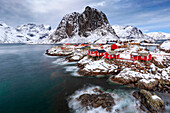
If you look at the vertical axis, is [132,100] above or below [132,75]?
below

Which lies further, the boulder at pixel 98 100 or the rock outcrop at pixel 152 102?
the boulder at pixel 98 100

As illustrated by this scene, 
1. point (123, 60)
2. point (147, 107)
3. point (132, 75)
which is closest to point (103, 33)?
point (123, 60)

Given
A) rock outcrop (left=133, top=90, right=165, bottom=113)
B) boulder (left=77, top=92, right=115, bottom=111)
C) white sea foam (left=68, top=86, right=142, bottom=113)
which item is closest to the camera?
rock outcrop (left=133, top=90, right=165, bottom=113)

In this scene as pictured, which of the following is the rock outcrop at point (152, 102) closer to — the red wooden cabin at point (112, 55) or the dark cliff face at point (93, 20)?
the red wooden cabin at point (112, 55)

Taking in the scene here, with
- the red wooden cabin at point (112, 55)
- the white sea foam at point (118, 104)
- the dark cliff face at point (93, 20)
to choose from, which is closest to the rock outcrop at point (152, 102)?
the white sea foam at point (118, 104)

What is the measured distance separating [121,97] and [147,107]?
4.34 m

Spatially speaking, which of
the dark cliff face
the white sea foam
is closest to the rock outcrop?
the white sea foam

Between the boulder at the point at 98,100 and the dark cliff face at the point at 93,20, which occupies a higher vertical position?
the dark cliff face at the point at 93,20

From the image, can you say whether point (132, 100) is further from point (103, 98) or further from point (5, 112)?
point (5, 112)

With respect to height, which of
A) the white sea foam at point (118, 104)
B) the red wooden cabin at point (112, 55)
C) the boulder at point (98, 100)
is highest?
the red wooden cabin at point (112, 55)

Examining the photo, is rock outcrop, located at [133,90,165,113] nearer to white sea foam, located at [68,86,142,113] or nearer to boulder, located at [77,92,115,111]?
white sea foam, located at [68,86,142,113]

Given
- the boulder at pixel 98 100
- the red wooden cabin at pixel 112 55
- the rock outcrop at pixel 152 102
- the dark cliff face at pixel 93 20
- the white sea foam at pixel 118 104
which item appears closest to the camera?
the rock outcrop at pixel 152 102

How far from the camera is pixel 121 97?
17438 millimetres

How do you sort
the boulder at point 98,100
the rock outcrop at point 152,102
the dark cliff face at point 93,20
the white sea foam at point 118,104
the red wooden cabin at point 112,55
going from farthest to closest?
the dark cliff face at point 93,20 → the red wooden cabin at point 112,55 → the boulder at point 98,100 → the white sea foam at point 118,104 → the rock outcrop at point 152,102
